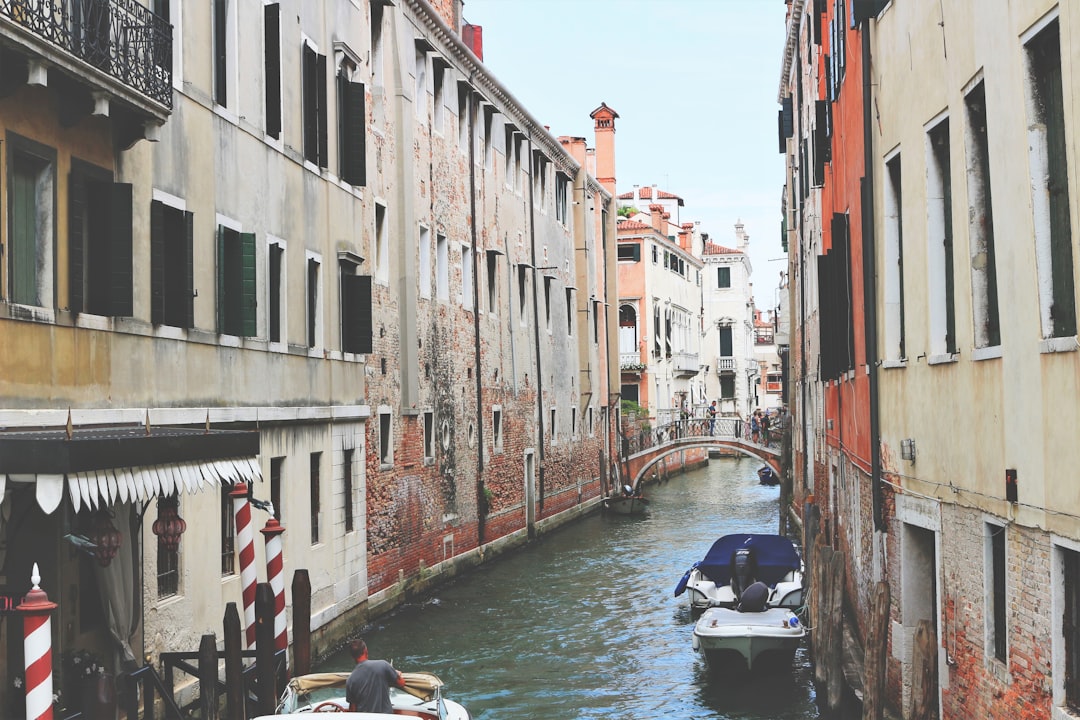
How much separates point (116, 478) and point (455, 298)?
14730 millimetres

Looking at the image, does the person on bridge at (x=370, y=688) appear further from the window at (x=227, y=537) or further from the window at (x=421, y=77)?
the window at (x=421, y=77)

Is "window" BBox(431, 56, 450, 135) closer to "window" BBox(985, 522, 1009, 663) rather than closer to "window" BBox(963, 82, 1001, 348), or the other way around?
"window" BBox(963, 82, 1001, 348)

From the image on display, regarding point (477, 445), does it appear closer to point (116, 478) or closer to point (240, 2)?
point (240, 2)

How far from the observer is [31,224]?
9.09 meters

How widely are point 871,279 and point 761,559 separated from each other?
8495 millimetres

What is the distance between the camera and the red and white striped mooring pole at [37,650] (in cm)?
625

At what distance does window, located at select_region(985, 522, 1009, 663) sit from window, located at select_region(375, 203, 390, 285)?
12.1m

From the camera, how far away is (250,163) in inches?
522

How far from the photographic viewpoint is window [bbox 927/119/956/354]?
8.87 metres

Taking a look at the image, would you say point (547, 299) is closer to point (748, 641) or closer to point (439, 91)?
point (439, 91)

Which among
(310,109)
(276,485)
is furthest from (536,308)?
(276,485)

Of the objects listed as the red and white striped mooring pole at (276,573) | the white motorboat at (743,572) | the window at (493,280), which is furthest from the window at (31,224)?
the window at (493,280)

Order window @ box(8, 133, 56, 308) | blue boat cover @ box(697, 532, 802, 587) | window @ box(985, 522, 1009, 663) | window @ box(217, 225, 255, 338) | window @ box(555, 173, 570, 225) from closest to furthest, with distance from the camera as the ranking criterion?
window @ box(985, 522, 1009, 663), window @ box(8, 133, 56, 308), window @ box(217, 225, 255, 338), blue boat cover @ box(697, 532, 802, 587), window @ box(555, 173, 570, 225)

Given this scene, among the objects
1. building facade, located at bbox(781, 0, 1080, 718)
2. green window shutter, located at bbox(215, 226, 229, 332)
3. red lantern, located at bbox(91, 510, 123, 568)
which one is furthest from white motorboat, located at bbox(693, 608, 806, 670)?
red lantern, located at bbox(91, 510, 123, 568)
